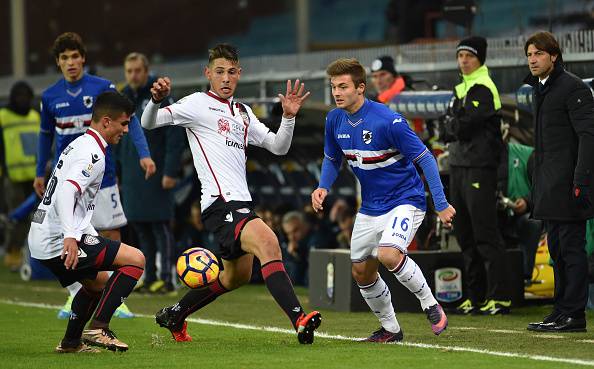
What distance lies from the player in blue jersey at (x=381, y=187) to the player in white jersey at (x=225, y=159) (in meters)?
0.35

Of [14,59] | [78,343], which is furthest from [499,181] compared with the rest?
A: [14,59]

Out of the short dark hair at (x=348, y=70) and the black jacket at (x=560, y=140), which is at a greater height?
the short dark hair at (x=348, y=70)

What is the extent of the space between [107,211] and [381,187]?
3.02 m

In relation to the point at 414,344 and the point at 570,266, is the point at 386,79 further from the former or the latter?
the point at 414,344

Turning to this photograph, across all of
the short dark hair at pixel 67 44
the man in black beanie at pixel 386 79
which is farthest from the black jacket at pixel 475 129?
the short dark hair at pixel 67 44

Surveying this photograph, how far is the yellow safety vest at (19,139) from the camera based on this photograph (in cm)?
1881

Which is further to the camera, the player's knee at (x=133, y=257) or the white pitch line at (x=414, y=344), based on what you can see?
the player's knee at (x=133, y=257)

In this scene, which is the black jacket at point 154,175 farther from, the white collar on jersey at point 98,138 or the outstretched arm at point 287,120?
the white collar on jersey at point 98,138

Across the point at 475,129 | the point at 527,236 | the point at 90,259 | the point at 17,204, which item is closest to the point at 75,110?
Answer: the point at 90,259

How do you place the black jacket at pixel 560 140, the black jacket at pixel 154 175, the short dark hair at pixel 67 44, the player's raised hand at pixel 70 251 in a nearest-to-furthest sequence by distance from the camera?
the player's raised hand at pixel 70 251
the black jacket at pixel 560 140
the short dark hair at pixel 67 44
the black jacket at pixel 154 175

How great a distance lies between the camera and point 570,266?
10.8 m

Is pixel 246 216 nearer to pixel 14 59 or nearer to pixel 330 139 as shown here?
pixel 330 139

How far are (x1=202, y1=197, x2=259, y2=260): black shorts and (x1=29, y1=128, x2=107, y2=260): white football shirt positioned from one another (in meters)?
0.83

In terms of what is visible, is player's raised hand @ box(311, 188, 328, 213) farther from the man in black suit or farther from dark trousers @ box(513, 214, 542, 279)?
dark trousers @ box(513, 214, 542, 279)
